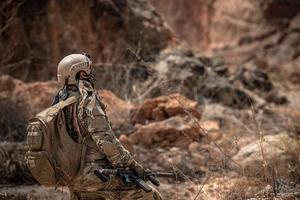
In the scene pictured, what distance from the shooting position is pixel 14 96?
8.43 meters

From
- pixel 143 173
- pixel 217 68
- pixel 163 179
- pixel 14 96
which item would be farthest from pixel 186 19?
pixel 143 173

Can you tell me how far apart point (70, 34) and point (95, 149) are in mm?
6368

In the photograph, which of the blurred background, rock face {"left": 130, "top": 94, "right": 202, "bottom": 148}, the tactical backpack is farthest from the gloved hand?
rock face {"left": 130, "top": 94, "right": 202, "bottom": 148}

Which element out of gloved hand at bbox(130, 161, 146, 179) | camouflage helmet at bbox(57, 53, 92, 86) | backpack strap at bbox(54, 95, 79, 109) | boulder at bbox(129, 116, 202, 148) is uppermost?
camouflage helmet at bbox(57, 53, 92, 86)

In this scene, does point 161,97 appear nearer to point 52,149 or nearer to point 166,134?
point 166,134

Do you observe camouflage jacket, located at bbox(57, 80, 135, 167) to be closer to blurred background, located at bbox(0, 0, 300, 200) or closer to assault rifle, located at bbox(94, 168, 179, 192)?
assault rifle, located at bbox(94, 168, 179, 192)

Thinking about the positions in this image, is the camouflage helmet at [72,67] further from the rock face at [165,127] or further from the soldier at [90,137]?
the rock face at [165,127]

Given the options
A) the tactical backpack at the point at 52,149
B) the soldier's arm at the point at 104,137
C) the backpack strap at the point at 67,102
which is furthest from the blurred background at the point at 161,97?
the backpack strap at the point at 67,102

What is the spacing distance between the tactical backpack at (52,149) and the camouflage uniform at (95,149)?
0.05m

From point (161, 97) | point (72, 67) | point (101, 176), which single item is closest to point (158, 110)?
point (161, 97)

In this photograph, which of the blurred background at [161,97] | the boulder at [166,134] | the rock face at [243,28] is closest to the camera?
the blurred background at [161,97]

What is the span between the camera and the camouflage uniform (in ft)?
13.1

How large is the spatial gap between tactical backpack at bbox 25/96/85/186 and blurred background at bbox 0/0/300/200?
1.20m

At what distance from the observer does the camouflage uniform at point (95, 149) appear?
4.00 m
